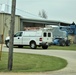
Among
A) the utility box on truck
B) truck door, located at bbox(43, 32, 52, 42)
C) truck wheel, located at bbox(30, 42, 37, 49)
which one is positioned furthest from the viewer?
the utility box on truck

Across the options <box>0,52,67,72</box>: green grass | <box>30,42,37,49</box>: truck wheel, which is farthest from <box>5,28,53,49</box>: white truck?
<box>0,52,67,72</box>: green grass

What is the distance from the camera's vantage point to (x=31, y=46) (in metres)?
35.1

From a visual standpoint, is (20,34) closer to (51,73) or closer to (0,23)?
(0,23)

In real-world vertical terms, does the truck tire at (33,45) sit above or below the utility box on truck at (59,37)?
below

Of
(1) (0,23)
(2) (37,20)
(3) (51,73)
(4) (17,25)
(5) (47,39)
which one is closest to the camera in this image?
(3) (51,73)

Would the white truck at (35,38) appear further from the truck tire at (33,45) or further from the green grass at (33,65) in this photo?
the green grass at (33,65)

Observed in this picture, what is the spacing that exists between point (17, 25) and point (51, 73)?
1598 inches

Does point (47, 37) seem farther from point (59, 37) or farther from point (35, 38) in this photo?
point (59, 37)

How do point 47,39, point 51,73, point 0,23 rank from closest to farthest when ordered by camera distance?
point 51,73
point 47,39
point 0,23

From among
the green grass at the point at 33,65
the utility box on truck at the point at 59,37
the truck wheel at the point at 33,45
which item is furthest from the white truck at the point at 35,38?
the green grass at the point at 33,65

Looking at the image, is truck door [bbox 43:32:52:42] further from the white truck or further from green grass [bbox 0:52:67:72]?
green grass [bbox 0:52:67:72]

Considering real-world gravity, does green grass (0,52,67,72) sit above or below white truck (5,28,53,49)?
below

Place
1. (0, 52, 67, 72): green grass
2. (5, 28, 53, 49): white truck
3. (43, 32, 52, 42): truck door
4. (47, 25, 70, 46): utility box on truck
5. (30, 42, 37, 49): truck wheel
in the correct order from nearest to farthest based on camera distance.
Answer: (0, 52, 67, 72): green grass < (5, 28, 53, 49): white truck < (43, 32, 52, 42): truck door < (30, 42, 37, 49): truck wheel < (47, 25, 70, 46): utility box on truck

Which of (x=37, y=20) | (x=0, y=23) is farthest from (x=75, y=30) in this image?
(x=0, y=23)
